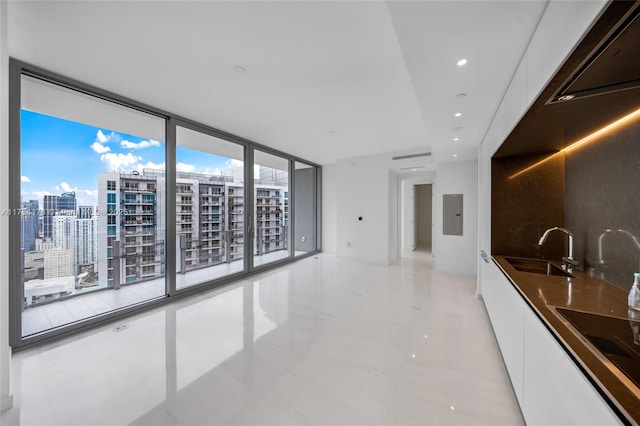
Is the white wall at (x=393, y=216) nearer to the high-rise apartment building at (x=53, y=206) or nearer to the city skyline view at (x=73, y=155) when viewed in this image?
the city skyline view at (x=73, y=155)

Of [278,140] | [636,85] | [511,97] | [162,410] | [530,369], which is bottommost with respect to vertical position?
[162,410]

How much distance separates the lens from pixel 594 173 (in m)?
1.86

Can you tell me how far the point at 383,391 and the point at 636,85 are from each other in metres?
2.36

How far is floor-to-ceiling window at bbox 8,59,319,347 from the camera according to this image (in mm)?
2383

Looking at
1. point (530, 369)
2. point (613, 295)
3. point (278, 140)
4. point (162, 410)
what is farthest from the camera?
point (278, 140)

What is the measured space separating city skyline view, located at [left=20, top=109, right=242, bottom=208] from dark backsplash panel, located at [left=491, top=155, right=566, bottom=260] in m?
4.65

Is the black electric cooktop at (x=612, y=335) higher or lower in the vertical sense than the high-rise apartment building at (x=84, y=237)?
lower

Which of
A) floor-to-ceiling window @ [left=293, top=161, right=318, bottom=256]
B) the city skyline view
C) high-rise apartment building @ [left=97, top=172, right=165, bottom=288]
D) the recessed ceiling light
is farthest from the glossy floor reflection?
floor-to-ceiling window @ [left=293, top=161, right=318, bottom=256]

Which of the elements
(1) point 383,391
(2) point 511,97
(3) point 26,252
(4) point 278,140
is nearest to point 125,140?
(3) point 26,252

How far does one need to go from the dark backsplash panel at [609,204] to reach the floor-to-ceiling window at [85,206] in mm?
4806

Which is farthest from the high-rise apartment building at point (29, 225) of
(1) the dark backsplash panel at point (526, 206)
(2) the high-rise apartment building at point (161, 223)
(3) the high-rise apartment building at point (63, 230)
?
(1) the dark backsplash panel at point (526, 206)

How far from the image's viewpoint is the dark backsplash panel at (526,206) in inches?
95.2

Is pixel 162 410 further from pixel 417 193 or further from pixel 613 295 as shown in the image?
pixel 417 193

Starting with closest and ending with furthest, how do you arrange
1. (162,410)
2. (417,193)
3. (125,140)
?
(162,410) → (125,140) → (417,193)
